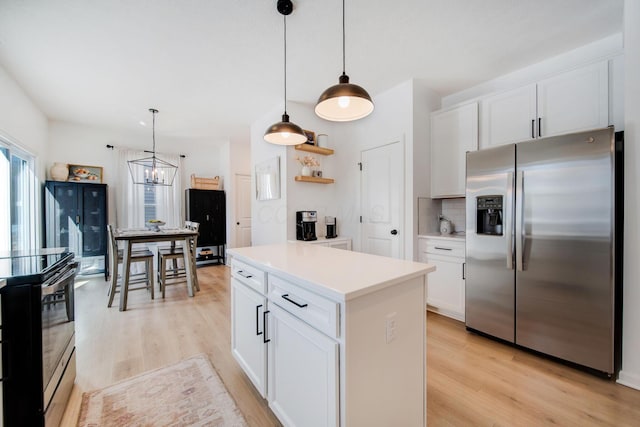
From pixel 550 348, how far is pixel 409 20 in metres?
2.88

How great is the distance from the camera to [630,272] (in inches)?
69.7

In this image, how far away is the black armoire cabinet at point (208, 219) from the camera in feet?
17.5

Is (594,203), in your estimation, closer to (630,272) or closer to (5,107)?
(630,272)

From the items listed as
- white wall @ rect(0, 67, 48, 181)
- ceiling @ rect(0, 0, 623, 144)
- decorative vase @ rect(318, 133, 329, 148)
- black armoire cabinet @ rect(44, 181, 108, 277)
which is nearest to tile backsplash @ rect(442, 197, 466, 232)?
ceiling @ rect(0, 0, 623, 144)

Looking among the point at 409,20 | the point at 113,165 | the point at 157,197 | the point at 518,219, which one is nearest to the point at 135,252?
the point at 157,197

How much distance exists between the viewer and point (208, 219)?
18.0ft

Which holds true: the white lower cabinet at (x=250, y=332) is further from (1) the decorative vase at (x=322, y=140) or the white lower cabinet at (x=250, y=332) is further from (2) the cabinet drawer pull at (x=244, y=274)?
(1) the decorative vase at (x=322, y=140)

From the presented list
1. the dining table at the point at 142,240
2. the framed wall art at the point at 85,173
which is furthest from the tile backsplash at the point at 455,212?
the framed wall art at the point at 85,173

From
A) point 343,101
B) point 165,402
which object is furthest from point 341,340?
point 165,402

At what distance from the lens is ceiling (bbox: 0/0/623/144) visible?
1997 mm

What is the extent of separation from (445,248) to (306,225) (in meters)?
1.75

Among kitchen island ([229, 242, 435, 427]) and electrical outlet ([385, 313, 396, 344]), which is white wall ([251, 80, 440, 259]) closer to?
kitchen island ([229, 242, 435, 427])

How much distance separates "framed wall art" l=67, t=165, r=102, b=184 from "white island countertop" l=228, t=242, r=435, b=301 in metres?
4.52

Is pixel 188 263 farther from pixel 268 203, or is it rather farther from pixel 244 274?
pixel 244 274
